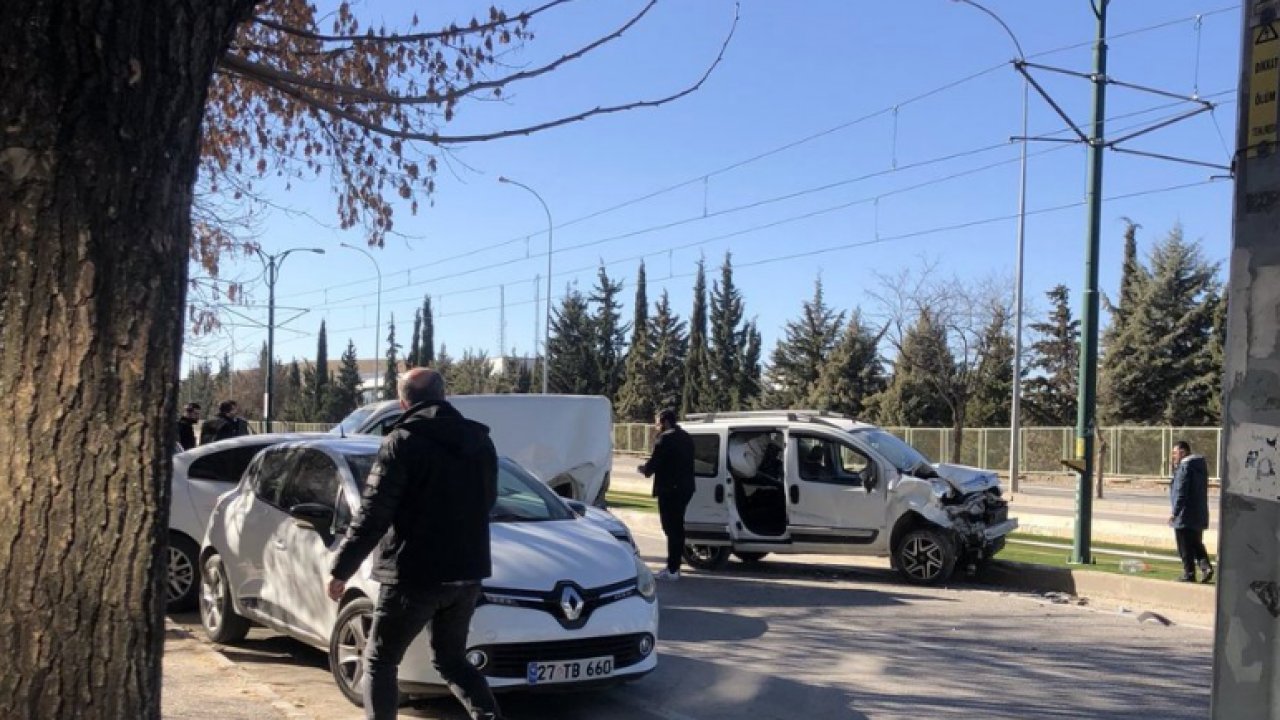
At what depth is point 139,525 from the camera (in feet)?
8.67

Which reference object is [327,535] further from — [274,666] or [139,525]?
[139,525]

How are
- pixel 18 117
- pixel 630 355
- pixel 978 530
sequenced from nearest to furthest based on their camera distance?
pixel 18 117 → pixel 978 530 → pixel 630 355

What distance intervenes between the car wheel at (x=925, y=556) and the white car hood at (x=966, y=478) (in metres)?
0.64

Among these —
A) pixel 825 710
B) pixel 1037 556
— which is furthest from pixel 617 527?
pixel 1037 556

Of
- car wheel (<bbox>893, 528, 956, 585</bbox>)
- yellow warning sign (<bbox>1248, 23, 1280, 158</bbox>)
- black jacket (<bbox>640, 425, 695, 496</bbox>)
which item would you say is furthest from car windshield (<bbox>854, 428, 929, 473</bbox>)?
yellow warning sign (<bbox>1248, 23, 1280, 158</bbox>)

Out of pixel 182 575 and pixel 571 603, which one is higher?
pixel 571 603

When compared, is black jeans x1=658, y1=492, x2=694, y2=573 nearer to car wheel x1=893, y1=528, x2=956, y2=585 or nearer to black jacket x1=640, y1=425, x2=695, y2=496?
black jacket x1=640, y1=425, x2=695, y2=496

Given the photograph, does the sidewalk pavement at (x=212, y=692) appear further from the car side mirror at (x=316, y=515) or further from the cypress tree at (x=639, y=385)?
the cypress tree at (x=639, y=385)

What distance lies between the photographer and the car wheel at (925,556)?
39.4ft

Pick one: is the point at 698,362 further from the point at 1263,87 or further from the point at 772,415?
the point at 1263,87

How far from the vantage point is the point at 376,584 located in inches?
243

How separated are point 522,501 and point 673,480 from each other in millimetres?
4585

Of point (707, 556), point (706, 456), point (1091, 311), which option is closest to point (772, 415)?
point (706, 456)

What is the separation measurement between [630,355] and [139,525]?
68.4 m
